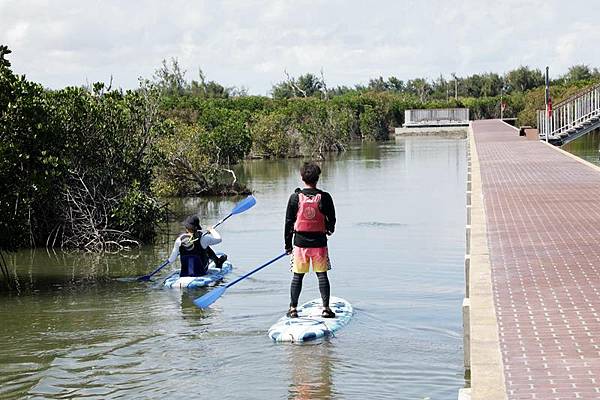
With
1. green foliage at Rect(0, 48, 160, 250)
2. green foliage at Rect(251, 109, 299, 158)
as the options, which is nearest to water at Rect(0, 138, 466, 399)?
green foliage at Rect(0, 48, 160, 250)

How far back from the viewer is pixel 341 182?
120 feet

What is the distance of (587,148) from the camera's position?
51844mm

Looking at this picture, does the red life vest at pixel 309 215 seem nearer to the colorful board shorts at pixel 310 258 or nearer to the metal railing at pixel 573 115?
the colorful board shorts at pixel 310 258

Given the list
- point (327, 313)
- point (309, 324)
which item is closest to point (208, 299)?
point (327, 313)

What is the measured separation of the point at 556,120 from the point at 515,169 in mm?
14836

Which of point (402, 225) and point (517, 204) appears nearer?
point (517, 204)

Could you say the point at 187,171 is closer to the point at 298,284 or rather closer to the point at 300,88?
the point at 298,284

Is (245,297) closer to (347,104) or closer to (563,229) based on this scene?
(563,229)

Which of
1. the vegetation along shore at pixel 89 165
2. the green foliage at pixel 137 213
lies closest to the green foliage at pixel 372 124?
the vegetation along shore at pixel 89 165

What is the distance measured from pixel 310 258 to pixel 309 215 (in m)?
0.55

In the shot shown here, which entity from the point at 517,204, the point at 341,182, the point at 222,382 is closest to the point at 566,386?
the point at 222,382

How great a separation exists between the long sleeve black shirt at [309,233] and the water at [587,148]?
30.3 m

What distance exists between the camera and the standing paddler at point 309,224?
11.4 meters

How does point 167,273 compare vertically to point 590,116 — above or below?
below
